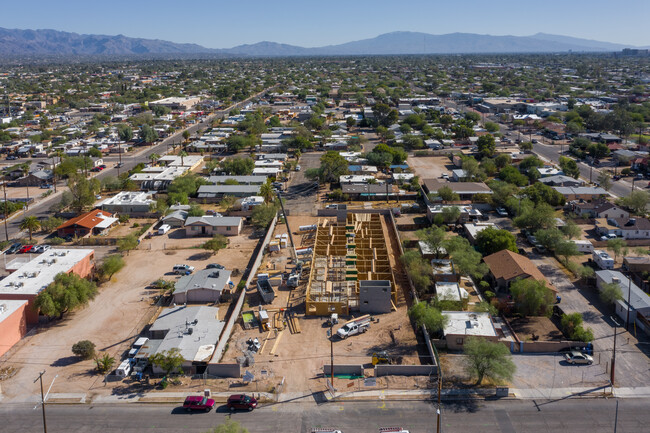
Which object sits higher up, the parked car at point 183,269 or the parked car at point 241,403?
the parked car at point 183,269

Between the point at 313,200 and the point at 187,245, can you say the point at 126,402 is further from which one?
the point at 313,200

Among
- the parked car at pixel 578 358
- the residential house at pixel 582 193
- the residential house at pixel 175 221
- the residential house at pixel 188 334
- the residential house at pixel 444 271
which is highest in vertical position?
the residential house at pixel 582 193

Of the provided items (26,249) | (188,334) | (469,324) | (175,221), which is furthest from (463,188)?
(26,249)

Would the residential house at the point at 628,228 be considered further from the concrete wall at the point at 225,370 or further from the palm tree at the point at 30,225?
the palm tree at the point at 30,225

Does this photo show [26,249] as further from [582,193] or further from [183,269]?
[582,193]

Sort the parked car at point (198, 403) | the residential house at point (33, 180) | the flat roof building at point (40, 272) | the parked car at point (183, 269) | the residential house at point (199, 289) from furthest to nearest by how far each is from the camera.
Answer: the residential house at point (33, 180), the parked car at point (183, 269), the residential house at point (199, 289), the flat roof building at point (40, 272), the parked car at point (198, 403)

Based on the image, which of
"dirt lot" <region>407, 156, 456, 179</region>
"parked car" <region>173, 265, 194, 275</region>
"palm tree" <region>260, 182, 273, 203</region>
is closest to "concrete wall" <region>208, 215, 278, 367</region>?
"parked car" <region>173, 265, 194, 275</region>

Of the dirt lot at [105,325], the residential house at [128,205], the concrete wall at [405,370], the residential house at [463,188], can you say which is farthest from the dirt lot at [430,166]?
the concrete wall at [405,370]

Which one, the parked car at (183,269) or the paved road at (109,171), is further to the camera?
the paved road at (109,171)

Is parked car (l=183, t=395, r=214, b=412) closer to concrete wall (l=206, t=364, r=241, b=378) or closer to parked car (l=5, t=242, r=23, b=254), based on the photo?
concrete wall (l=206, t=364, r=241, b=378)
